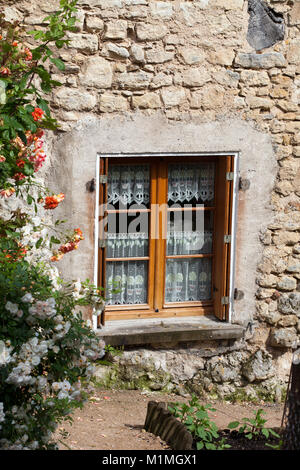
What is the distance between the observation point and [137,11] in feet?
17.7

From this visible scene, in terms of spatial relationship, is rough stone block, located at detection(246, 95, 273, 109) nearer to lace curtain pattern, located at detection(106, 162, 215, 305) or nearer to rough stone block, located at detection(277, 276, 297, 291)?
lace curtain pattern, located at detection(106, 162, 215, 305)

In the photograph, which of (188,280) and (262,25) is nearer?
(262,25)

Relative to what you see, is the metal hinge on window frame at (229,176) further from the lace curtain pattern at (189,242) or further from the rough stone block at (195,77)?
the rough stone block at (195,77)

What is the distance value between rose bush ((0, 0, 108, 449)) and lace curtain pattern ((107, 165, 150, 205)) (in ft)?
3.79

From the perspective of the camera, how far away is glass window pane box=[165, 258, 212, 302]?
605 centimetres

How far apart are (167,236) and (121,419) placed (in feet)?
4.92

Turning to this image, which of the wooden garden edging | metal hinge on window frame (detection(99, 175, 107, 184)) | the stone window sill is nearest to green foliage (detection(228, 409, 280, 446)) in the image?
the wooden garden edging

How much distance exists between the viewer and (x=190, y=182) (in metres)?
5.96

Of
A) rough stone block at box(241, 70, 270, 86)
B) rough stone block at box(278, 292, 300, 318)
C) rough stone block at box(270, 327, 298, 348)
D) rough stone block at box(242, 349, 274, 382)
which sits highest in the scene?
rough stone block at box(241, 70, 270, 86)

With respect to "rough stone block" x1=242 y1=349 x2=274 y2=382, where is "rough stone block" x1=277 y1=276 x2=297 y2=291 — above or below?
above

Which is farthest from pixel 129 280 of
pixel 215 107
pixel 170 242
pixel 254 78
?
pixel 254 78

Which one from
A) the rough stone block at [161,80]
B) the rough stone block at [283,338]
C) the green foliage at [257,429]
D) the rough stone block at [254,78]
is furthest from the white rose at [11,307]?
the rough stone block at [283,338]

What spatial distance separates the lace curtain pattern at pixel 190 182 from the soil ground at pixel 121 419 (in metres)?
1.59

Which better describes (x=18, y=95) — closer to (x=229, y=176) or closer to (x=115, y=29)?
(x=115, y=29)
